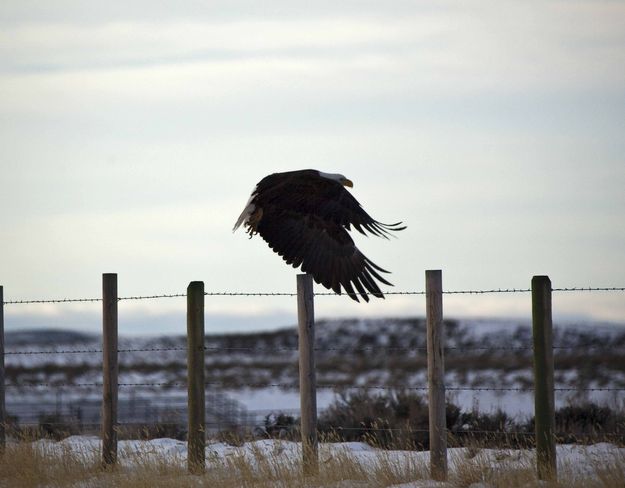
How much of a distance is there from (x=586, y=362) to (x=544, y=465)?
38.3 metres

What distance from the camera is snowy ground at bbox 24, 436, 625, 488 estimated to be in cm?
935

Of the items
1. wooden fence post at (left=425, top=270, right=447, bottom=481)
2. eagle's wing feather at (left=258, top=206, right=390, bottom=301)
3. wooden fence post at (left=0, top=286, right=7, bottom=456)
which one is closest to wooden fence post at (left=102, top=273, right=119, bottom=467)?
wooden fence post at (left=0, top=286, right=7, bottom=456)

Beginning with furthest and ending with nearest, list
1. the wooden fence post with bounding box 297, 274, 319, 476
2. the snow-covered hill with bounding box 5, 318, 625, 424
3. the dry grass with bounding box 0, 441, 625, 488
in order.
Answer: the snow-covered hill with bounding box 5, 318, 625, 424
the wooden fence post with bounding box 297, 274, 319, 476
the dry grass with bounding box 0, 441, 625, 488

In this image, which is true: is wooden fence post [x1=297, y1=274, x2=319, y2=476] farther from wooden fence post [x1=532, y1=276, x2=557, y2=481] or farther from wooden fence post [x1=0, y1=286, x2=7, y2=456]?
wooden fence post [x1=0, y1=286, x2=7, y2=456]

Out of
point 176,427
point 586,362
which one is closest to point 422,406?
point 176,427

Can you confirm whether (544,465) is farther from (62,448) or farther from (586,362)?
(586,362)

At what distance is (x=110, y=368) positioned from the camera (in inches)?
421

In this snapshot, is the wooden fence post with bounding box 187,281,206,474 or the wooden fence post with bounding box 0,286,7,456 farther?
the wooden fence post with bounding box 0,286,7,456

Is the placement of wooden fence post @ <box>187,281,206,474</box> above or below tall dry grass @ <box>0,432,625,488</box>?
above

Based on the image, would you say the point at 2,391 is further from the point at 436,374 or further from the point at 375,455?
the point at 436,374

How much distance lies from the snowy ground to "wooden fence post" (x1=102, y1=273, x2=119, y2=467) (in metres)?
0.19

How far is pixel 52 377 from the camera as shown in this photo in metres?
51.5

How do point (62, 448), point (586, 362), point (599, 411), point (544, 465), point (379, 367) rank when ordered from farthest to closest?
point (379, 367) < point (586, 362) < point (599, 411) < point (62, 448) < point (544, 465)

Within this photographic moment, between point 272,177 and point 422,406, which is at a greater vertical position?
point 272,177
